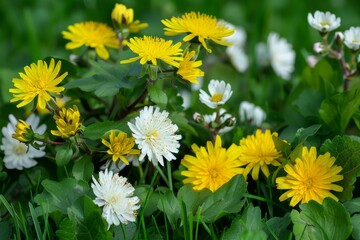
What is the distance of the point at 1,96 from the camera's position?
85.3 inches

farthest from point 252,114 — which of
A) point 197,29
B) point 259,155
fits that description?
point 197,29

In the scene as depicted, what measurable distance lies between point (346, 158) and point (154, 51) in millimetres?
458

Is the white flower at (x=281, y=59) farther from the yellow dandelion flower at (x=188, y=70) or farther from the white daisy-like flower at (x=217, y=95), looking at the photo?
the yellow dandelion flower at (x=188, y=70)

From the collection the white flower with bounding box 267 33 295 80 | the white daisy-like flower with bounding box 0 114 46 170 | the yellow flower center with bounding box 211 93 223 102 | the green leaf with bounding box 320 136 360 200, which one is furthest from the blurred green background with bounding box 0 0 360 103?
the green leaf with bounding box 320 136 360 200

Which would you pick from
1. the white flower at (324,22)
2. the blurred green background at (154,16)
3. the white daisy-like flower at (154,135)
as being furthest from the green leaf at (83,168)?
the blurred green background at (154,16)

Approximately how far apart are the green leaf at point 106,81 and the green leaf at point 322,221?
1.54 ft

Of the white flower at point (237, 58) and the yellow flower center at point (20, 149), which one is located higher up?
the yellow flower center at point (20, 149)

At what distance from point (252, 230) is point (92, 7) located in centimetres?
214

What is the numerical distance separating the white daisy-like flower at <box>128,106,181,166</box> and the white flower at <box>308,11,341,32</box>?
1.66ft

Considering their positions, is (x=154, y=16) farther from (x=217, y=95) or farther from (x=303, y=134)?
(x=303, y=134)

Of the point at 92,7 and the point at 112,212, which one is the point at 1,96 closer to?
the point at 112,212

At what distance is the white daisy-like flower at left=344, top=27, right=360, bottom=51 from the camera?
5.70 ft

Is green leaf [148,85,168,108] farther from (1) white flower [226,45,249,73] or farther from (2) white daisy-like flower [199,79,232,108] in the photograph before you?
(1) white flower [226,45,249,73]

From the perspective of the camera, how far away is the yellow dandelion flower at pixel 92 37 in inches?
70.9
